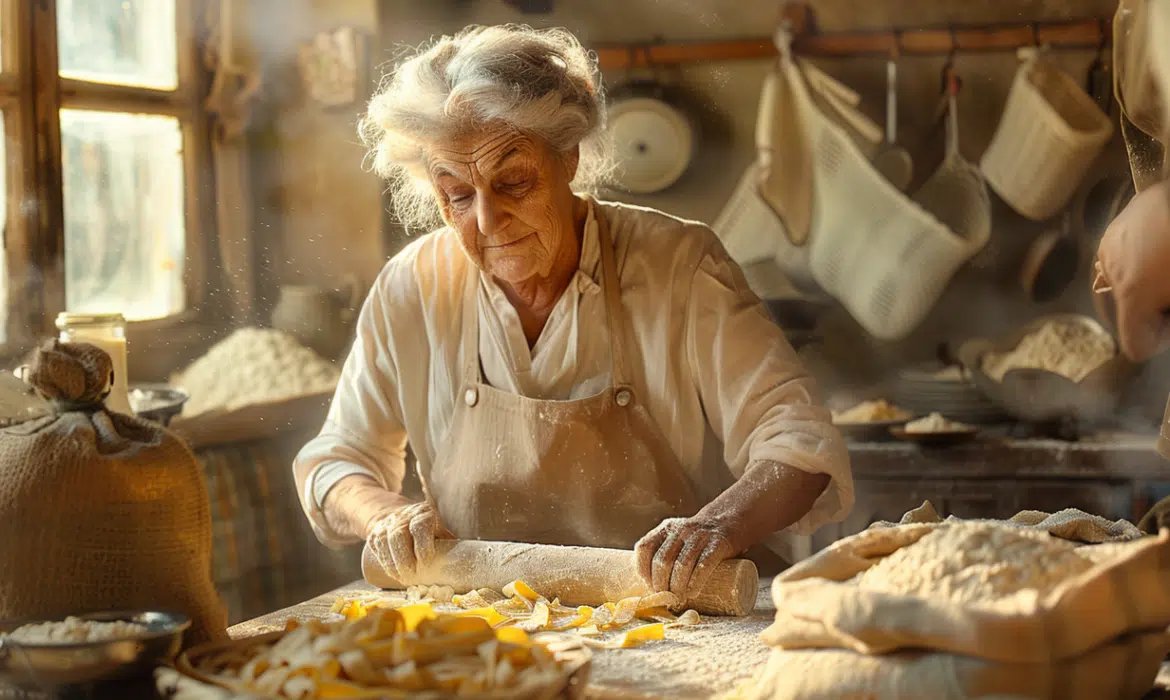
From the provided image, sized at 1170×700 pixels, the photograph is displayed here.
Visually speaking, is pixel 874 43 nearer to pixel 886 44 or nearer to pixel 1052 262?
pixel 886 44

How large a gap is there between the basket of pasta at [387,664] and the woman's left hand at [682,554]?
1.70 feet

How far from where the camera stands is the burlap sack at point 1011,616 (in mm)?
1468

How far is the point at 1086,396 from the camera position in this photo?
14.7 ft

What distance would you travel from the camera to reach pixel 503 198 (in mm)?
2719

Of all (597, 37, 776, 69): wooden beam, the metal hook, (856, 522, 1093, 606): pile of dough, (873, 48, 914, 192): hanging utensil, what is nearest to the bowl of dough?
(873, 48, 914, 192): hanging utensil

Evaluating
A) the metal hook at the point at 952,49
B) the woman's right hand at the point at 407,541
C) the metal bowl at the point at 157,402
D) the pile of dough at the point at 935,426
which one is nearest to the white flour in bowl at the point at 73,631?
the woman's right hand at the point at 407,541

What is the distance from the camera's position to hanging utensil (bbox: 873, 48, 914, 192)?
504 cm

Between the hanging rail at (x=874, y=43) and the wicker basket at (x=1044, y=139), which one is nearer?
the wicker basket at (x=1044, y=139)

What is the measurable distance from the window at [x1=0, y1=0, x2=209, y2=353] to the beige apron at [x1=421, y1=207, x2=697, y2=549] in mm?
1797

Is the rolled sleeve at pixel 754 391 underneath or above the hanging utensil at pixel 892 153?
underneath

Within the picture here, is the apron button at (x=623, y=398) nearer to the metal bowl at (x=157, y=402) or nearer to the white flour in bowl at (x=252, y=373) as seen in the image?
the metal bowl at (x=157, y=402)

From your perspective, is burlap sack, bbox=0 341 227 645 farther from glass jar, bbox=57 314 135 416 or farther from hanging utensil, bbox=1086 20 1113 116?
hanging utensil, bbox=1086 20 1113 116

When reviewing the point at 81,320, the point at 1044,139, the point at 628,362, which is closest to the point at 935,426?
the point at 1044,139

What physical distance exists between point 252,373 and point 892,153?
263cm
